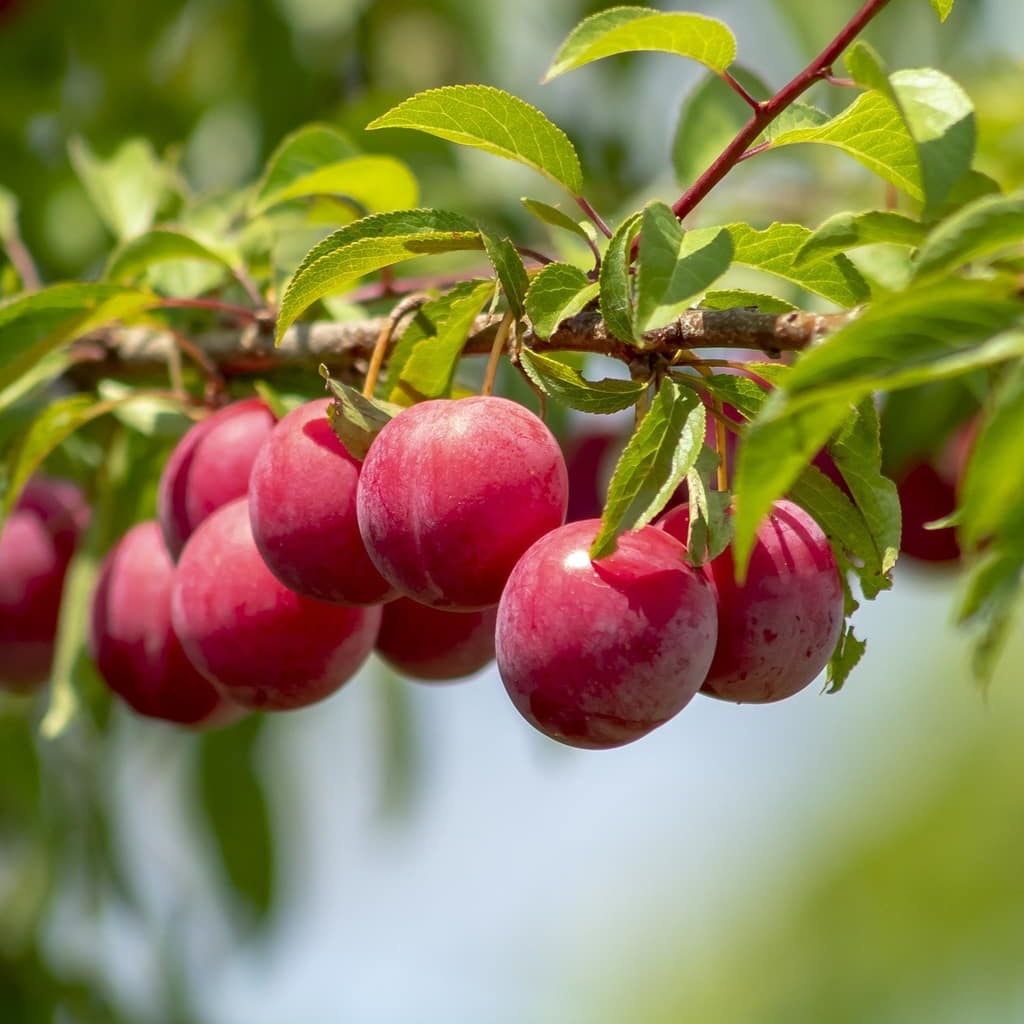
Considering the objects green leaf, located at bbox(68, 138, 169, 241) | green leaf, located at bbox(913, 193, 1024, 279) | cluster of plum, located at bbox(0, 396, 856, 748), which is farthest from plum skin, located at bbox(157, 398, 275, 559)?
green leaf, located at bbox(913, 193, 1024, 279)

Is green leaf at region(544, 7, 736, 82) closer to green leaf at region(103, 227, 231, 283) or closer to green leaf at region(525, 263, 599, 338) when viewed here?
green leaf at region(525, 263, 599, 338)

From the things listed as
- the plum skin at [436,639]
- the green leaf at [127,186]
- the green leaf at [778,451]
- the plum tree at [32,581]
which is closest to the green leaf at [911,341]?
the green leaf at [778,451]

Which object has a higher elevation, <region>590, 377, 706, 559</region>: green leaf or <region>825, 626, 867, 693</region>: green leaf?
<region>590, 377, 706, 559</region>: green leaf

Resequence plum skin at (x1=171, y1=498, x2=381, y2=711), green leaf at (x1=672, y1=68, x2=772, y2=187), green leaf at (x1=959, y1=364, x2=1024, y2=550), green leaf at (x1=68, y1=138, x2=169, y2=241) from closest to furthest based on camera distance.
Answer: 1. green leaf at (x1=959, y1=364, x2=1024, y2=550)
2. plum skin at (x1=171, y1=498, x2=381, y2=711)
3. green leaf at (x1=672, y1=68, x2=772, y2=187)
4. green leaf at (x1=68, y1=138, x2=169, y2=241)

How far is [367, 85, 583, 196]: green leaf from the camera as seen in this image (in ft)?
2.95

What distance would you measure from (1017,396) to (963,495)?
49 millimetres

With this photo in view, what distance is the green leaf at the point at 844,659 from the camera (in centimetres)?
95

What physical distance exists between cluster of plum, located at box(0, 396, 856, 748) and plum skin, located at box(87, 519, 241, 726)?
0.15 m

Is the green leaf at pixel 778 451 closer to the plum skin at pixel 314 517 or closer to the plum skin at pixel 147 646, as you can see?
the plum skin at pixel 314 517

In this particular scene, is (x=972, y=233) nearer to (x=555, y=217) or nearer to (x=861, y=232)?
(x=861, y=232)

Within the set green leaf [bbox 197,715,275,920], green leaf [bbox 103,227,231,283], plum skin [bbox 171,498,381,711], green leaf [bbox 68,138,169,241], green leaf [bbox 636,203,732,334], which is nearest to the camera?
green leaf [bbox 636,203,732,334]

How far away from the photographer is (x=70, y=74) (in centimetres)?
214

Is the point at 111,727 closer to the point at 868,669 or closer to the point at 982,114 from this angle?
the point at 982,114

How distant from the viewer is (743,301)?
90 cm
